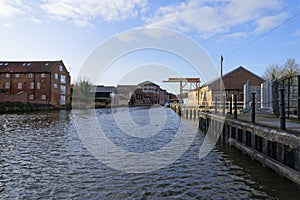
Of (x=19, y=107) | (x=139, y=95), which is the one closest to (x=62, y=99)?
(x=19, y=107)

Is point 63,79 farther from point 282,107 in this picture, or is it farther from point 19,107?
point 282,107

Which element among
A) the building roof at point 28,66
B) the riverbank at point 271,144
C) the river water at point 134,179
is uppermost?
the building roof at point 28,66

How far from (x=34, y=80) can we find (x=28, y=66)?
458cm

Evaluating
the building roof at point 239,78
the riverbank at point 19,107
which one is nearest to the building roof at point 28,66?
the riverbank at point 19,107

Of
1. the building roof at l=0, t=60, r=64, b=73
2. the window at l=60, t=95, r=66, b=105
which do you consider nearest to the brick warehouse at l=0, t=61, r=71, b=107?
the building roof at l=0, t=60, r=64, b=73

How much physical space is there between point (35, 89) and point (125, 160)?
51209 millimetres

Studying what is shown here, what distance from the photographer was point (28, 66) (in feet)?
187

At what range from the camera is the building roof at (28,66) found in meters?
55.5

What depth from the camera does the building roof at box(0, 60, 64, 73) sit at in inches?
2185

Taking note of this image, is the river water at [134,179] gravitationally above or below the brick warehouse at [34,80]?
below

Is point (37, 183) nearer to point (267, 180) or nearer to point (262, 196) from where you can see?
point (262, 196)

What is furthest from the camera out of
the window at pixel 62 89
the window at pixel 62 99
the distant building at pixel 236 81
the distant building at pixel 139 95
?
the distant building at pixel 139 95

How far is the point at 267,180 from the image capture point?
21.9ft

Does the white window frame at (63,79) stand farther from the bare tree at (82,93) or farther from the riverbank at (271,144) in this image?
the riverbank at (271,144)
